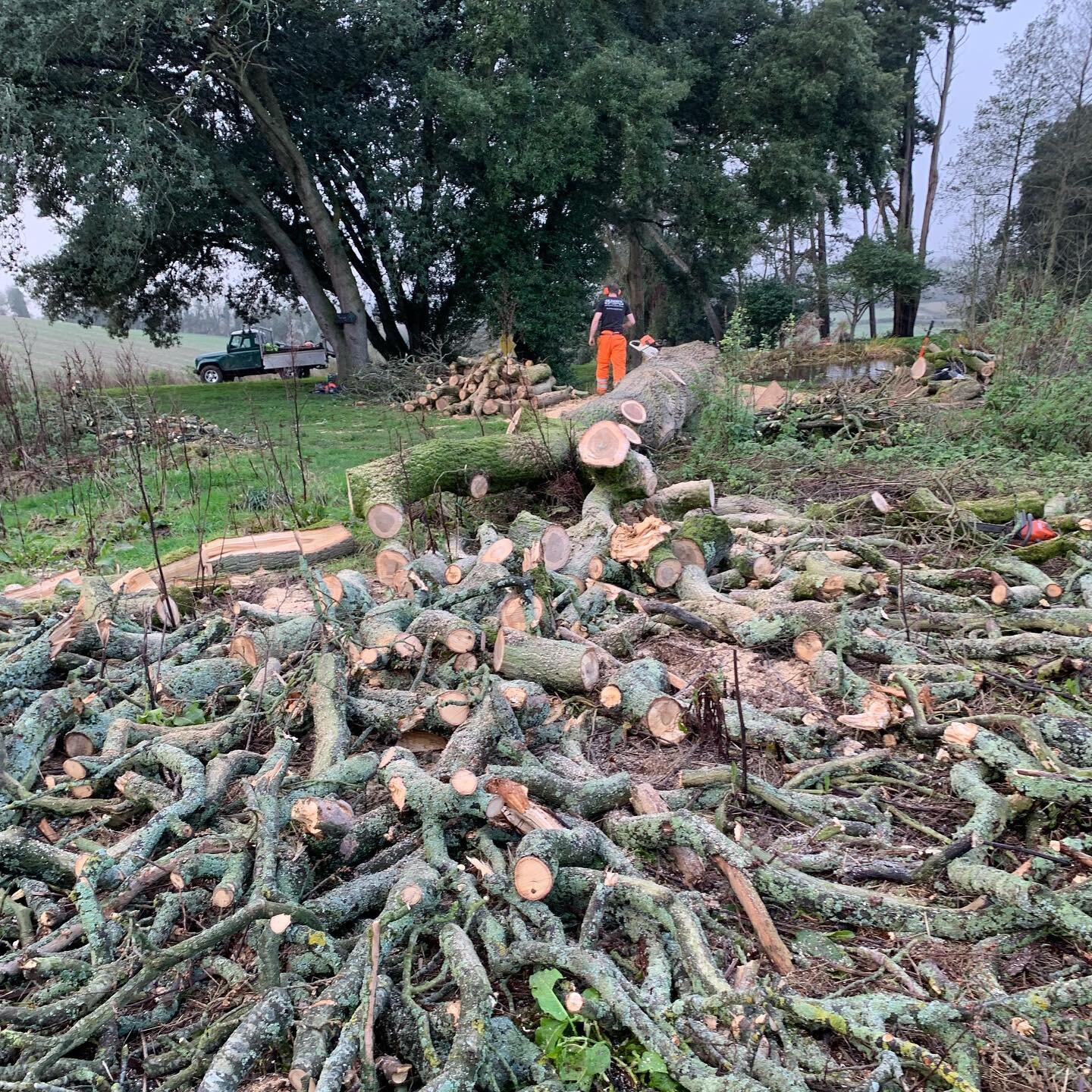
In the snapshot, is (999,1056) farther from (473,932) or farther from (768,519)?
(768,519)

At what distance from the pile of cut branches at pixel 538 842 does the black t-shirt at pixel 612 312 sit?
8.06m

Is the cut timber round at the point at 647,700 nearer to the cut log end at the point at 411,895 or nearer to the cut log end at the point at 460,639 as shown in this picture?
the cut log end at the point at 460,639

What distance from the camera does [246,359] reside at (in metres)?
22.1

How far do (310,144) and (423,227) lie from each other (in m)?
3.38

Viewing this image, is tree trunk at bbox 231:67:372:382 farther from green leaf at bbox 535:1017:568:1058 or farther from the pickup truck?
green leaf at bbox 535:1017:568:1058

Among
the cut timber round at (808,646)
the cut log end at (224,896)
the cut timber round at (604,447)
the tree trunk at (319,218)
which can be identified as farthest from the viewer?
the tree trunk at (319,218)

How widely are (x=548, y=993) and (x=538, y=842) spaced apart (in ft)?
1.34

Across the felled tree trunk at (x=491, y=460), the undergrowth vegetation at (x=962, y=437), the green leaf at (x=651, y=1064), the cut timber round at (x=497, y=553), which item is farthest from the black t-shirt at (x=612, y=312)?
the green leaf at (x=651, y=1064)

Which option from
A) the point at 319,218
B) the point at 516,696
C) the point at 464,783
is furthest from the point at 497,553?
the point at 319,218

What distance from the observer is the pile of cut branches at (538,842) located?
75.3 inches

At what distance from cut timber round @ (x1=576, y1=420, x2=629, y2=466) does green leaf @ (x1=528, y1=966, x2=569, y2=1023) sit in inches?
154

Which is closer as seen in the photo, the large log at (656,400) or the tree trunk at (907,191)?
the large log at (656,400)

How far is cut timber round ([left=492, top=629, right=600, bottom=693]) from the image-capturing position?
342 centimetres

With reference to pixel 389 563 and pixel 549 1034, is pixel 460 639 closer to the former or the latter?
pixel 389 563
